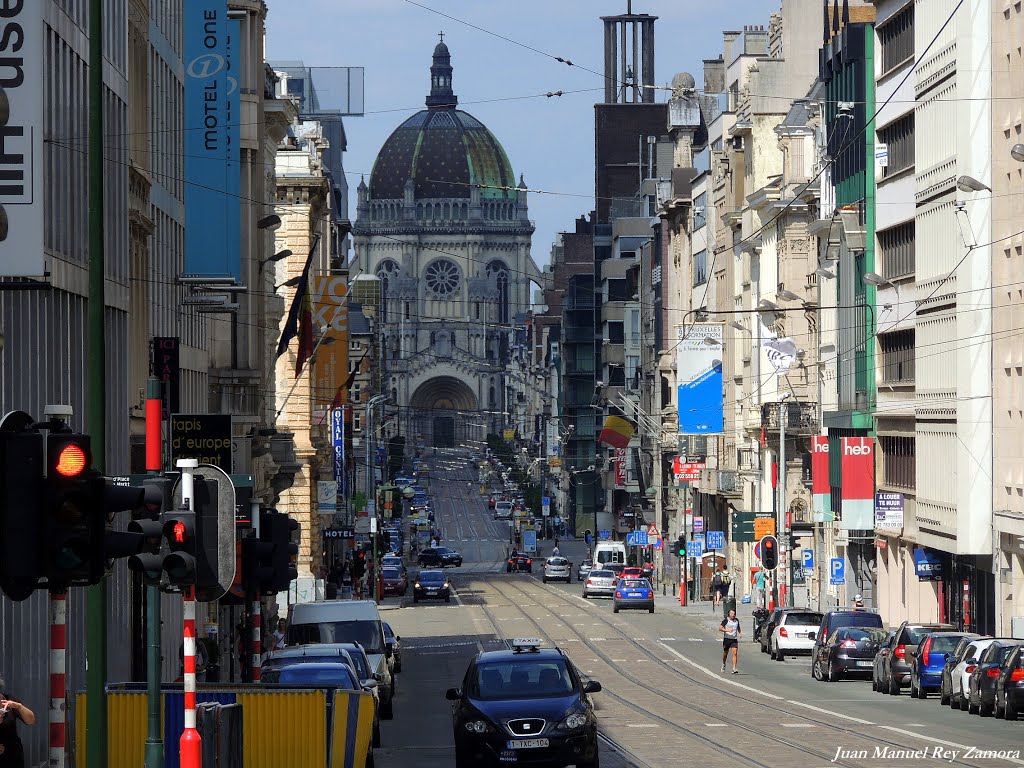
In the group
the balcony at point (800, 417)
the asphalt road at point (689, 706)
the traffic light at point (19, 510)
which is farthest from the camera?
the balcony at point (800, 417)

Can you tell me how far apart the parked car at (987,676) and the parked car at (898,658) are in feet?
15.2

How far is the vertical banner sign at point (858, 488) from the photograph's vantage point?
60.2 metres

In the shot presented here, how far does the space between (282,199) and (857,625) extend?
34.9 meters

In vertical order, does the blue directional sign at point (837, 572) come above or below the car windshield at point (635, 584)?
above

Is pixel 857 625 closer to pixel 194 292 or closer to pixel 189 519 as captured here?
pixel 194 292

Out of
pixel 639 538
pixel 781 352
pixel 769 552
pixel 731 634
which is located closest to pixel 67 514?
pixel 731 634

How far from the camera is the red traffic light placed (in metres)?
10.5

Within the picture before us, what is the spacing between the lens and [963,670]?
1342 inches

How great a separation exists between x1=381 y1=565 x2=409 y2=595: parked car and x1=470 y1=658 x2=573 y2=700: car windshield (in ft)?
220

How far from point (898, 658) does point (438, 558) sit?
3362 inches

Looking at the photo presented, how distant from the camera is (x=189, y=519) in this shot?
47.2ft

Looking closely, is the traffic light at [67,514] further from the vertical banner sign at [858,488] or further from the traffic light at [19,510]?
the vertical banner sign at [858,488]

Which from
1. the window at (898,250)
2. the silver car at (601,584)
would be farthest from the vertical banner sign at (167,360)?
the silver car at (601,584)

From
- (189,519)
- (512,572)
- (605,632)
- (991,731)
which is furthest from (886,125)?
(512,572)
